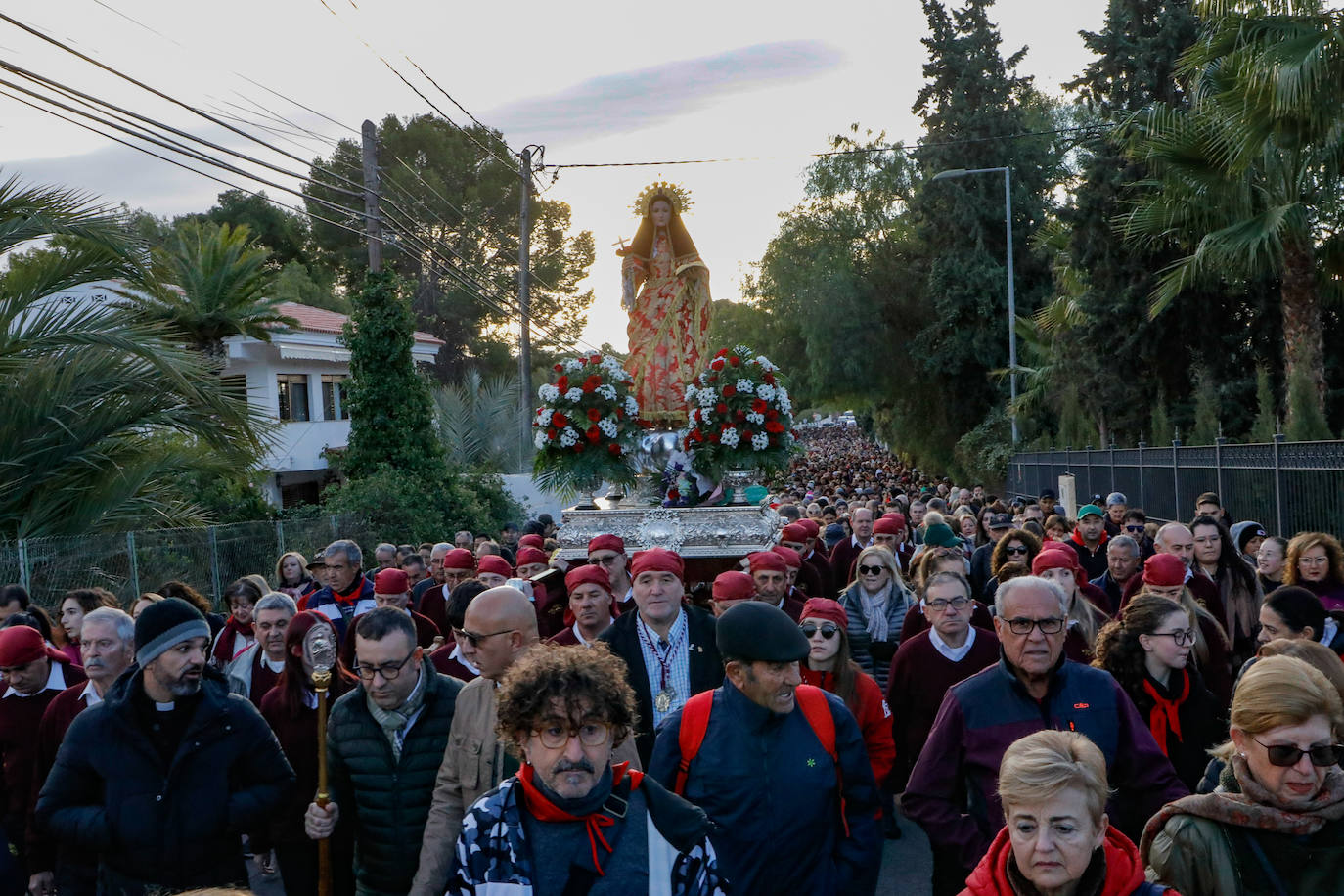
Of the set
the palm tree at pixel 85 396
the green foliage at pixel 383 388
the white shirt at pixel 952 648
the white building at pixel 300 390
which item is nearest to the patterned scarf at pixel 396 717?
the white shirt at pixel 952 648

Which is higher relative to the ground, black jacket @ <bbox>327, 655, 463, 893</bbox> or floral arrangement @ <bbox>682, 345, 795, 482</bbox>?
floral arrangement @ <bbox>682, 345, 795, 482</bbox>

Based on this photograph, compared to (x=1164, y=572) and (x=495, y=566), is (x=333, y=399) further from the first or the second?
(x=1164, y=572)

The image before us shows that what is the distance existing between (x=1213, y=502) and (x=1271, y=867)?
9.16 metres

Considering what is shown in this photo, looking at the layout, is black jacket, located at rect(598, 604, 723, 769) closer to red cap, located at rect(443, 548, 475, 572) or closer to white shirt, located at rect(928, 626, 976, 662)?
white shirt, located at rect(928, 626, 976, 662)

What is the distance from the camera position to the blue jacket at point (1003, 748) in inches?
179

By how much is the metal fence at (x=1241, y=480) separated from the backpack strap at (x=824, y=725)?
10.2m

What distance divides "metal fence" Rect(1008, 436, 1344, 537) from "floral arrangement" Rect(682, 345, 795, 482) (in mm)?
6168

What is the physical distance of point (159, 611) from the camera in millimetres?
5043

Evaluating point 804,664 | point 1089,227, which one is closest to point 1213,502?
point 804,664

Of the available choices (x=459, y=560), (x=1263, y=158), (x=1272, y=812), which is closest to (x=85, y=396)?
(x=459, y=560)

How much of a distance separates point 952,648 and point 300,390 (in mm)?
29495

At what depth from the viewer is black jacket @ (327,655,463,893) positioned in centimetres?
500

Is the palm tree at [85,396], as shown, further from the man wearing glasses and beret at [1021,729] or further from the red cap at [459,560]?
the man wearing glasses and beret at [1021,729]

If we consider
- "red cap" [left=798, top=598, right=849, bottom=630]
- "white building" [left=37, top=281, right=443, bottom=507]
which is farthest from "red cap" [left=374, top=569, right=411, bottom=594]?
"white building" [left=37, top=281, right=443, bottom=507]
